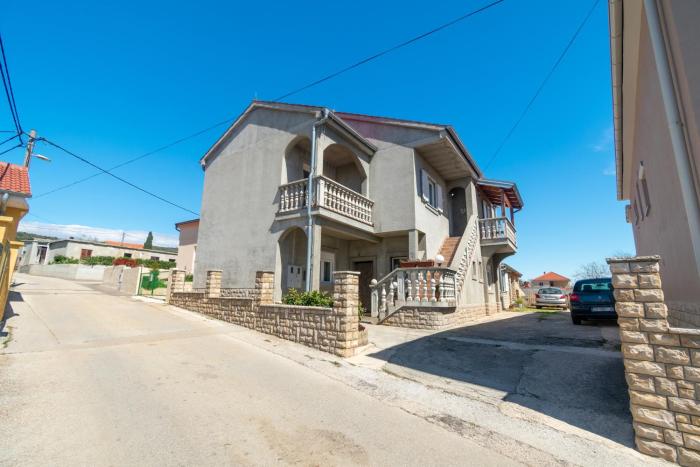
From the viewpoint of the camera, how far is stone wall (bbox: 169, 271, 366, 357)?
734 cm

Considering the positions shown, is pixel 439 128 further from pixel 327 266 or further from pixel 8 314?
pixel 8 314

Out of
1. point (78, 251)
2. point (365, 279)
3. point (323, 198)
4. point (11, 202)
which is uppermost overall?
point (78, 251)

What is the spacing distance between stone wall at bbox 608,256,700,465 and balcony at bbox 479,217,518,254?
1238 cm

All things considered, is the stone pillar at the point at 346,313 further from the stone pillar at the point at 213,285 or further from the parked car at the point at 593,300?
the parked car at the point at 593,300

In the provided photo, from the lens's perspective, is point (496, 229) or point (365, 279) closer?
point (365, 279)

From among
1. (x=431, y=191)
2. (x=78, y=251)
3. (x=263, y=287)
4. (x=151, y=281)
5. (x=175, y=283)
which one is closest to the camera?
(x=263, y=287)

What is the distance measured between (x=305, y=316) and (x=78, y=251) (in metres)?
38.8

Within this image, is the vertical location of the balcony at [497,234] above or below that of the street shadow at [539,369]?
above

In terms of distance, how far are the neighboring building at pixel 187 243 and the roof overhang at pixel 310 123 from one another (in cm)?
→ 942

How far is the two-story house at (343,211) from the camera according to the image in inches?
430

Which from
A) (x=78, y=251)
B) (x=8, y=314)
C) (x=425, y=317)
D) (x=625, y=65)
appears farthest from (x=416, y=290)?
(x=78, y=251)

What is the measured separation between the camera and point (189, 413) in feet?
13.3

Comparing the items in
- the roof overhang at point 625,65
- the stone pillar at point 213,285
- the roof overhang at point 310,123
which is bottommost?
the stone pillar at point 213,285

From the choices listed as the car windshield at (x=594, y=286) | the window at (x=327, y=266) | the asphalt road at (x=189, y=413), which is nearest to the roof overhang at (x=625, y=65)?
the car windshield at (x=594, y=286)
